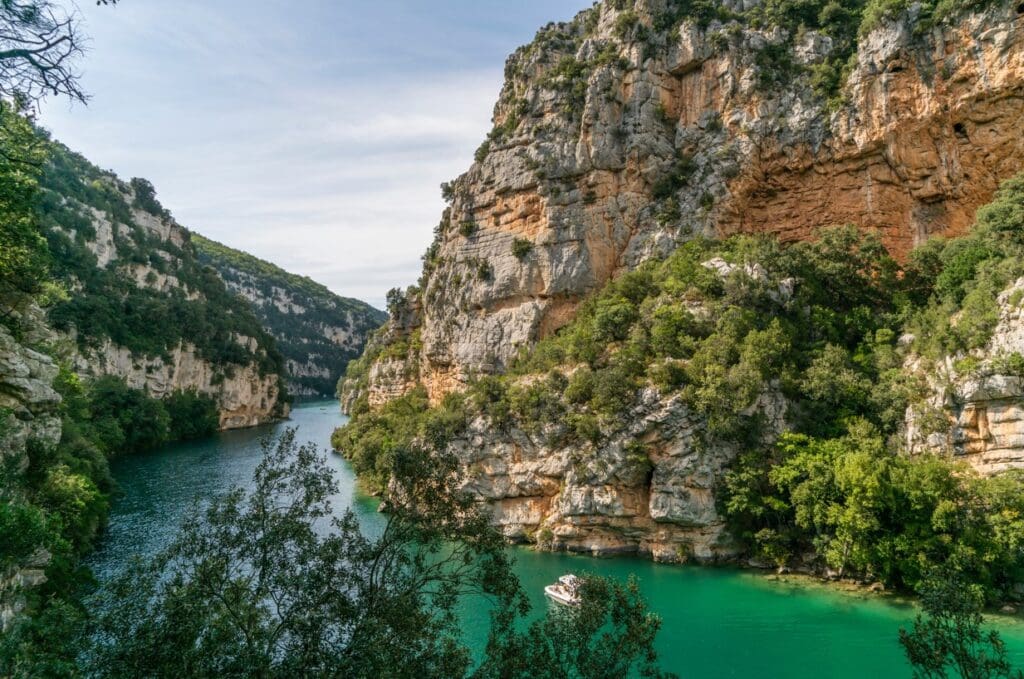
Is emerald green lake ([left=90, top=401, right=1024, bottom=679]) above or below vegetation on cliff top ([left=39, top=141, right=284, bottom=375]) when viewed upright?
below

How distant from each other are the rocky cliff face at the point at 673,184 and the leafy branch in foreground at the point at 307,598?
51.2 feet

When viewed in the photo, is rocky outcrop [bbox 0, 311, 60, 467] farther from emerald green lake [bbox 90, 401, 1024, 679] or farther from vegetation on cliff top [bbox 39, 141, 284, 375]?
vegetation on cliff top [bbox 39, 141, 284, 375]

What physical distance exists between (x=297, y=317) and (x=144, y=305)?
8098 cm

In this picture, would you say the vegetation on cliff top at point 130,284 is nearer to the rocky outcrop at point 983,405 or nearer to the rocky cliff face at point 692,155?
the rocky cliff face at point 692,155

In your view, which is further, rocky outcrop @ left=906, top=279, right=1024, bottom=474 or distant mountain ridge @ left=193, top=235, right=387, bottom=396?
distant mountain ridge @ left=193, top=235, right=387, bottom=396

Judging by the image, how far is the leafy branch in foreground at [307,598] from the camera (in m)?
7.56

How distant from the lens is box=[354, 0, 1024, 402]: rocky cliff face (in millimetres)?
31906

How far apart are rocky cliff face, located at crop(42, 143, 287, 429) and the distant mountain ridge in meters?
46.3

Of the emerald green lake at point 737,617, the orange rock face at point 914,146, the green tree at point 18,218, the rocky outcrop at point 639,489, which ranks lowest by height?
the emerald green lake at point 737,617

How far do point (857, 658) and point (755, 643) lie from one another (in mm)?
2778

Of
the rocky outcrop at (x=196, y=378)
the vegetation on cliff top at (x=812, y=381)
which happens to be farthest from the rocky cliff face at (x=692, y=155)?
the rocky outcrop at (x=196, y=378)

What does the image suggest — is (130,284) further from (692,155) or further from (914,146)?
(914,146)

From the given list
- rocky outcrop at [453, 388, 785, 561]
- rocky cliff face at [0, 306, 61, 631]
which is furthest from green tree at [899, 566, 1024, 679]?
rocky cliff face at [0, 306, 61, 631]

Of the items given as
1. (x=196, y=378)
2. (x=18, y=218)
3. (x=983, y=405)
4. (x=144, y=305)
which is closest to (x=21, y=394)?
(x=18, y=218)
